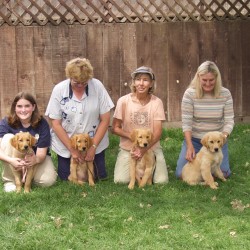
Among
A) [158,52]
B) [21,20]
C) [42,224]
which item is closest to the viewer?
[42,224]

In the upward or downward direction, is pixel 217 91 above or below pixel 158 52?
below

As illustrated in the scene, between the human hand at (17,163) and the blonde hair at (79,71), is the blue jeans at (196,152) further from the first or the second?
the human hand at (17,163)

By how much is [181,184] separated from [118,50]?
11.0ft

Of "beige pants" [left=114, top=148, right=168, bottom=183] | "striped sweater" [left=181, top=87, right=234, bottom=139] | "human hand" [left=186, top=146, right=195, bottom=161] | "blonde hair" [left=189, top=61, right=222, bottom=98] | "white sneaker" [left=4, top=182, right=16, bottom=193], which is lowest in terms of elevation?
"white sneaker" [left=4, top=182, right=16, bottom=193]

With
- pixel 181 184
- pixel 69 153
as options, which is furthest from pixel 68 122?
pixel 181 184

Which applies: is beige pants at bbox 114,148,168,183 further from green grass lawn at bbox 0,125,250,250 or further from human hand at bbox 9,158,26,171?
human hand at bbox 9,158,26,171

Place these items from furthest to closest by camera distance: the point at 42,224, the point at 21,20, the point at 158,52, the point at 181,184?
the point at 158,52 → the point at 21,20 → the point at 181,184 → the point at 42,224

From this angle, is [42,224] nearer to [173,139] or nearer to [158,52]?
[173,139]

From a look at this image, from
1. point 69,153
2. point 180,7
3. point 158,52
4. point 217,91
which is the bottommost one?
point 69,153

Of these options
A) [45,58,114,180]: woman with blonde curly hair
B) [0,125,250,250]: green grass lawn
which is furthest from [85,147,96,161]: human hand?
[0,125,250,250]: green grass lawn

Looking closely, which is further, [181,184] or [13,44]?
[13,44]

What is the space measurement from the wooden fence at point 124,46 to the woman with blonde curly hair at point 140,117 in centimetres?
243

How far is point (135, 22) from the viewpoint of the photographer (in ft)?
31.1

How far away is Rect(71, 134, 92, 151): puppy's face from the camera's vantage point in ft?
22.1
